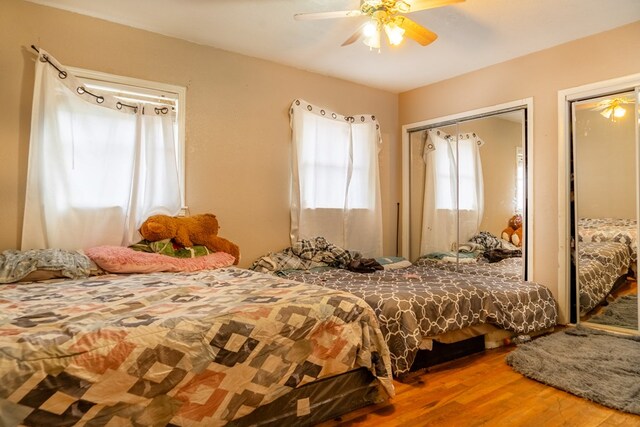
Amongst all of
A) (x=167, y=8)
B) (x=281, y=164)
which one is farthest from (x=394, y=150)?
(x=167, y=8)

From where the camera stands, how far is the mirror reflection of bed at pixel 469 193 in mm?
3752

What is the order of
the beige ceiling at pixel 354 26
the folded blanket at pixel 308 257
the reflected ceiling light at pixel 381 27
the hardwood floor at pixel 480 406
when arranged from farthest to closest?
the folded blanket at pixel 308 257 → the beige ceiling at pixel 354 26 → the reflected ceiling light at pixel 381 27 → the hardwood floor at pixel 480 406

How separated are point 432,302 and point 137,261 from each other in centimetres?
195

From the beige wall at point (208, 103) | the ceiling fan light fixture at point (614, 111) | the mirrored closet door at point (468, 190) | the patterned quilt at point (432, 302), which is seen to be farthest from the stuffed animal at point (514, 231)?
the beige wall at point (208, 103)

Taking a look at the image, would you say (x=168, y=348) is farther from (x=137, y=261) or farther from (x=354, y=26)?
(x=354, y=26)

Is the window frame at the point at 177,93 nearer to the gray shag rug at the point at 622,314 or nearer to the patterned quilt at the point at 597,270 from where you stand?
the patterned quilt at the point at 597,270

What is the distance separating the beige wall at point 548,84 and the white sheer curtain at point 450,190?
0.45 metres

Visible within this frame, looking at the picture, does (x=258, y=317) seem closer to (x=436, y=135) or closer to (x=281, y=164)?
(x=281, y=164)

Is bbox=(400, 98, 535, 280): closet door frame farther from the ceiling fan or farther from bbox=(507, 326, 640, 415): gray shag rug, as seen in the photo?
the ceiling fan

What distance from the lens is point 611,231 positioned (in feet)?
10.4

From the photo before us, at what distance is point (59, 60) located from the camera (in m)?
2.78

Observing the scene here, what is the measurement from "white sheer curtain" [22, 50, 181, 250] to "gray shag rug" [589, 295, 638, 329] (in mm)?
3526

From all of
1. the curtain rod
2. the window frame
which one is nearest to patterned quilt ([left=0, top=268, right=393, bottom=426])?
the window frame

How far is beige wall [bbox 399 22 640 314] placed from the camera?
3072mm
